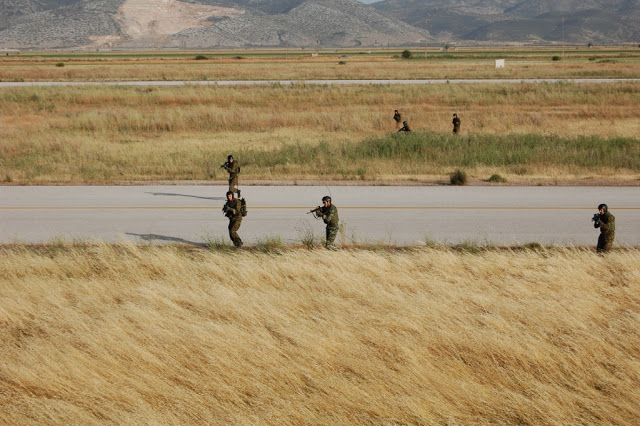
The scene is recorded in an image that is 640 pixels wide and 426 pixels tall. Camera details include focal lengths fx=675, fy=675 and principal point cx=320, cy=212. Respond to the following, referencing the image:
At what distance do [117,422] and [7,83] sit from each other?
52851 millimetres

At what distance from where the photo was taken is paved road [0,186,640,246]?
13.0 meters

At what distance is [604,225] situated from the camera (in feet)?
34.9

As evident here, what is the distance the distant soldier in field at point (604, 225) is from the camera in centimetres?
1049

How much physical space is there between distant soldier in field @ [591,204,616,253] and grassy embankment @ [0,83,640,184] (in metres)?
7.55

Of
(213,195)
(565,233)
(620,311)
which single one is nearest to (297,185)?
(213,195)

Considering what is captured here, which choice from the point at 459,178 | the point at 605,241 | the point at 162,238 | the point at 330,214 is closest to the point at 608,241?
the point at 605,241

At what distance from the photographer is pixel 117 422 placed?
6.00 m

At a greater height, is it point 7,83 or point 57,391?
point 7,83

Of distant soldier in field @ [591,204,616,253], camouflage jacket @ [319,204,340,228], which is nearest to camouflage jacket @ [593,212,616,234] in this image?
distant soldier in field @ [591,204,616,253]

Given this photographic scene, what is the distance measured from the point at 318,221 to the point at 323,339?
674cm

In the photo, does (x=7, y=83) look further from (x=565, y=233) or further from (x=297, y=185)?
(x=565, y=233)

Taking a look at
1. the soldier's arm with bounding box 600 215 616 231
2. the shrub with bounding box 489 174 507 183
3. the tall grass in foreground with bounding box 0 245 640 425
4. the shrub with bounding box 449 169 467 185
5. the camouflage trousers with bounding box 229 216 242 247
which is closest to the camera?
the tall grass in foreground with bounding box 0 245 640 425

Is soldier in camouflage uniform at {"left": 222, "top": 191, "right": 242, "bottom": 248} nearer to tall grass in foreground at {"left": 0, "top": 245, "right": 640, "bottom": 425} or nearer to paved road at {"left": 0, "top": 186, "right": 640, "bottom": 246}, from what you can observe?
tall grass in foreground at {"left": 0, "top": 245, "right": 640, "bottom": 425}

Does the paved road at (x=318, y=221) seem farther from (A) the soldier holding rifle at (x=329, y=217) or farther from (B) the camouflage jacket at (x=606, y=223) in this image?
(B) the camouflage jacket at (x=606, y=223)
